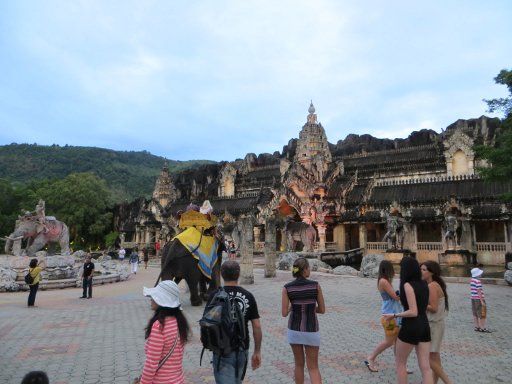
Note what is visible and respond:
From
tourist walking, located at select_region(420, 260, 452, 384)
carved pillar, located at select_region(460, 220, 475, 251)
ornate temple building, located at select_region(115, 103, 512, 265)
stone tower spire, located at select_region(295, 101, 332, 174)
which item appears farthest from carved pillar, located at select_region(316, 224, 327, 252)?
tourist walking, located at select_region(420, 260, 452, 384)

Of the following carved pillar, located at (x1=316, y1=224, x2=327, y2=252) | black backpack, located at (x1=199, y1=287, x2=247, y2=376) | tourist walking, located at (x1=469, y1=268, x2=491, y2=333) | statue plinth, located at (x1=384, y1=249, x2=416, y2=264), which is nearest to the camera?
black backpack, located at (x1=199, y1=287, x2=247, y2=376)

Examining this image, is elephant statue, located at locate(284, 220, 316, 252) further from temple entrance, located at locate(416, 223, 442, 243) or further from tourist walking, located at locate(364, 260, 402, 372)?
tourist walking, located at locate(364, 260, 402, 372)

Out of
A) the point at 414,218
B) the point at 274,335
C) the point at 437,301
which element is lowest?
the point at 274,335

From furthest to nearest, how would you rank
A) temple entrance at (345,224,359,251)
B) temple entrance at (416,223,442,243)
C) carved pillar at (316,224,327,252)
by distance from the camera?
temple entrance at (345,224,359,251) < carved pillar at (316,224,327,252) < temple entrance at (416,223,442,243)

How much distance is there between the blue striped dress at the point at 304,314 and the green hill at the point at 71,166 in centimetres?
8612

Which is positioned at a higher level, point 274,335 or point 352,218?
point 352,218

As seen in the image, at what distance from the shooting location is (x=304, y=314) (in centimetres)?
461

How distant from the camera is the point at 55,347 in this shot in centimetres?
713

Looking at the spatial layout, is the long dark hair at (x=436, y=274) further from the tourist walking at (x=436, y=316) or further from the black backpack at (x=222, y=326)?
the black backpack at (x=222, y=326)

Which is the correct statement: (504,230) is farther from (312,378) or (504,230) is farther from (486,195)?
(312,378)

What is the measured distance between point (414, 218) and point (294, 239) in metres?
9.24

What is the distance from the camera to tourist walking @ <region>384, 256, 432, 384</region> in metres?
4.67

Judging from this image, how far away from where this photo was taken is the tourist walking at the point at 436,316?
4.96 m

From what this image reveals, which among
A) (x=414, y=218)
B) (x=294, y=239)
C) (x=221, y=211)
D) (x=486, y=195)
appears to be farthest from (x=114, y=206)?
(x=486, y=195)
